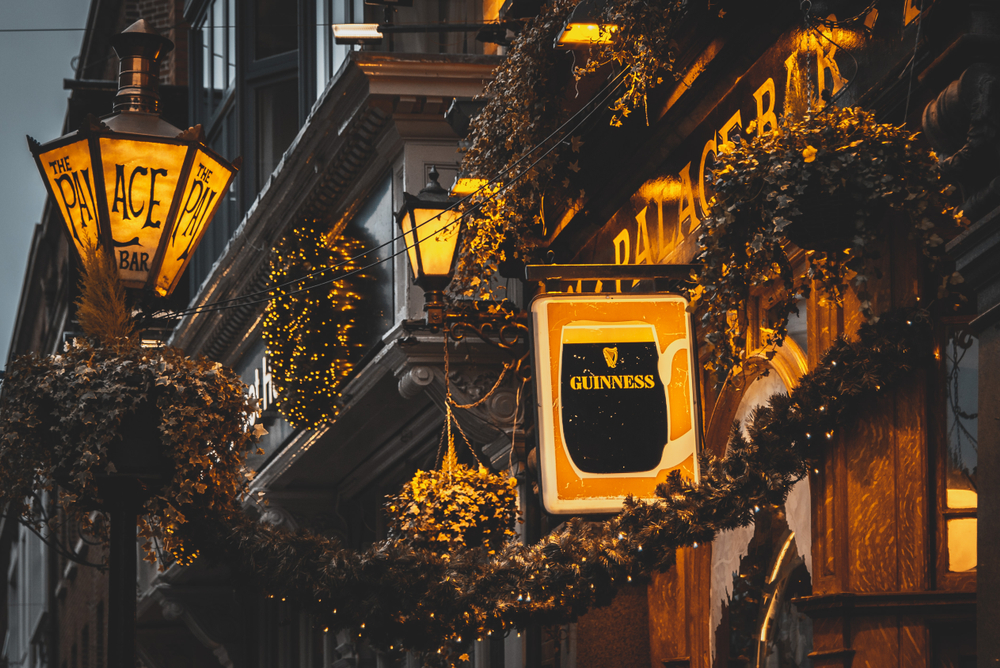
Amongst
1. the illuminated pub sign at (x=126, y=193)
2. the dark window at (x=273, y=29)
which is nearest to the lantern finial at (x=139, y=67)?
the illuminated pub sign at (x=126, y=193)

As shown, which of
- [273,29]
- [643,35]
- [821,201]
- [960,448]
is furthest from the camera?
[273,29]

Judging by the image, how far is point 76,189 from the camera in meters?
6.15

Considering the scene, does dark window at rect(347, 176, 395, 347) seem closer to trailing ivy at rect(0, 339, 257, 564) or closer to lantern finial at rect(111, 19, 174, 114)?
lantern finial at rect(111, 19, 174, 114)

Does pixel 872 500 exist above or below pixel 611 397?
below

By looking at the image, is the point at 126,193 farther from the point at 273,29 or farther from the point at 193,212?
the point at 273,29

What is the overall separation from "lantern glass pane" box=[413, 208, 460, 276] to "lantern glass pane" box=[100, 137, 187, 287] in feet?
8.43

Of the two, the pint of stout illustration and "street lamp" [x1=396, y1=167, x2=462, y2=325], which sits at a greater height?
"street lamp" [x1=396, y1=167, x2=462, y2=325]

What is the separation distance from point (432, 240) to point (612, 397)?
7.92ft

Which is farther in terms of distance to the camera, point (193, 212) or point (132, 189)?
point (193, 212)

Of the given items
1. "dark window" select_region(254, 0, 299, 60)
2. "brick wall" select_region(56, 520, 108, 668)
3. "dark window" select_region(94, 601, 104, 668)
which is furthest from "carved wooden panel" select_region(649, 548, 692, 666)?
"dark window" select_region(94, 601, 104, 668)

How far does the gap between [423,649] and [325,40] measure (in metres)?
9.18

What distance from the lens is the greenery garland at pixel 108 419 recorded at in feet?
18.1

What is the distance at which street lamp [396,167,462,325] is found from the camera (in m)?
8.62

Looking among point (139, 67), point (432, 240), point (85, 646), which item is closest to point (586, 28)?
point (432, 240)
